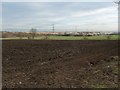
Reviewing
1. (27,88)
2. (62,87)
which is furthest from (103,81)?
(27,88)

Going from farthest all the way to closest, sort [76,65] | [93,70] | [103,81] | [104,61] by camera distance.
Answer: [104,61]
[76,65]
[93,70]
[103,81]

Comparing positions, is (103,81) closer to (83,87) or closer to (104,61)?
(83,87)

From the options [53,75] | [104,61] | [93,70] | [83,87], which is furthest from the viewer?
[104,61]

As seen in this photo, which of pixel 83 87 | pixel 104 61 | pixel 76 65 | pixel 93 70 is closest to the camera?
pixel 83 87

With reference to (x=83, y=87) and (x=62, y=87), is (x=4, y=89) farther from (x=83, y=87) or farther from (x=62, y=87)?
(x=83, y=87)

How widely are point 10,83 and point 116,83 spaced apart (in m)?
3.17

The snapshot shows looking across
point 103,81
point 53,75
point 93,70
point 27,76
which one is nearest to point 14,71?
point 27,76

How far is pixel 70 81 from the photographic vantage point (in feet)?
24.6

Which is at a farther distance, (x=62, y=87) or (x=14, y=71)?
(x=14, y=71)

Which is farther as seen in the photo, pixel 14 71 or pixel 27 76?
pixel 14 71

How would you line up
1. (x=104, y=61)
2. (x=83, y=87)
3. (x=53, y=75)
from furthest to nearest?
(x=104, y=61)
(x=53, y=75)
(x=83, y=87)

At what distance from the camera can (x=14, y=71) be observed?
937 cm

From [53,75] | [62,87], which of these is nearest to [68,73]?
[53,75]

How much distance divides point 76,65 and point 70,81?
2.84m
